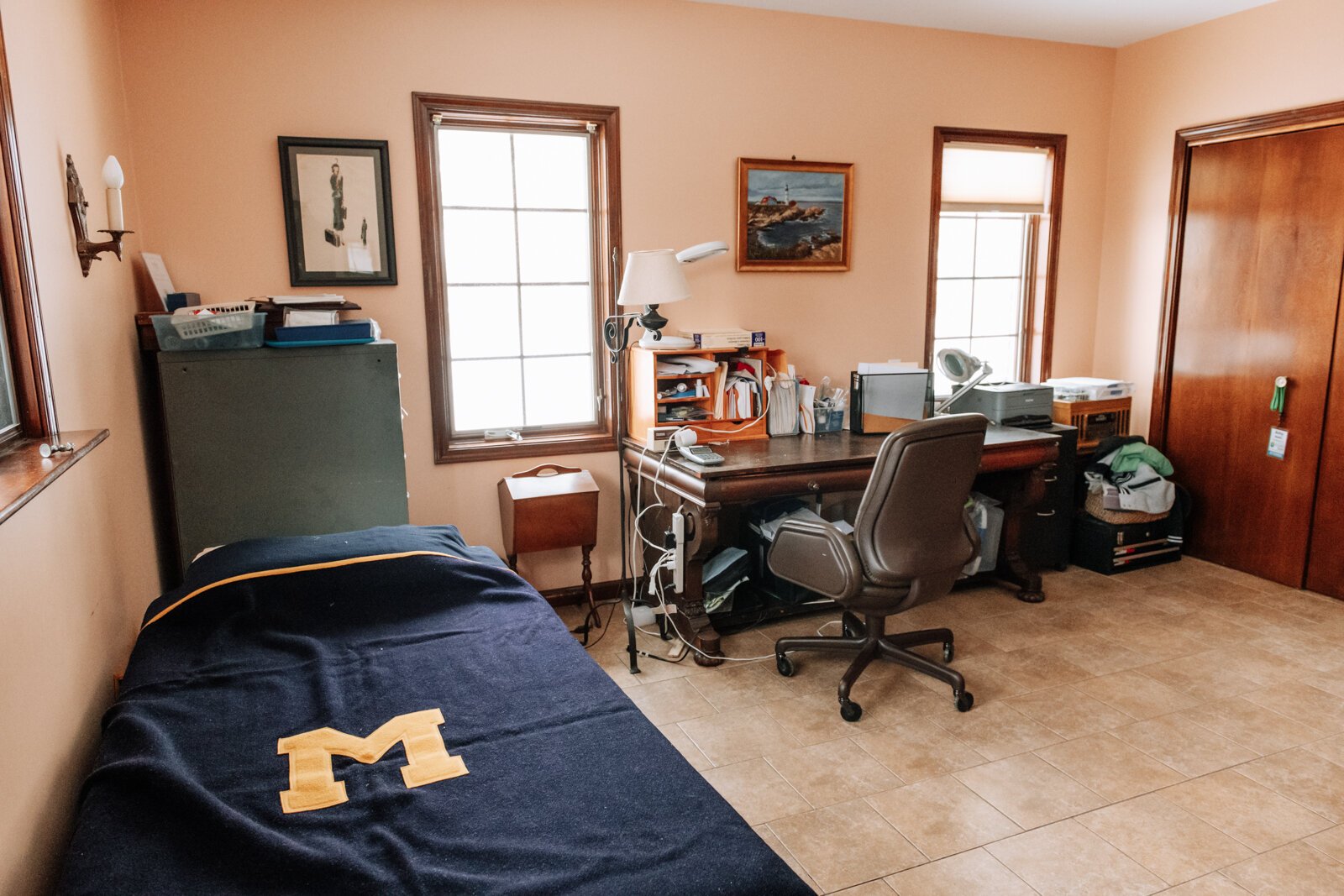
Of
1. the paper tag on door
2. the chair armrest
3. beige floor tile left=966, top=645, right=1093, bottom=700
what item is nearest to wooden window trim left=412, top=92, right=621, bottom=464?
the chair armrest

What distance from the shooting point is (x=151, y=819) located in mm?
1383

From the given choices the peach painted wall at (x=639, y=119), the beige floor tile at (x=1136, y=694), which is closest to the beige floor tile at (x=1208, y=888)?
Result: the beige floor tile at (x=1136, y=694)

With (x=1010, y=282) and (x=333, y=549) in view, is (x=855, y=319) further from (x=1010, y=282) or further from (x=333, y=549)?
(x=333, y=549)

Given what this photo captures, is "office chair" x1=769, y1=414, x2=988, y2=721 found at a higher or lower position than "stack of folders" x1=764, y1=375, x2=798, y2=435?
lower

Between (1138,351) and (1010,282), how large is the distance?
2.58 ft

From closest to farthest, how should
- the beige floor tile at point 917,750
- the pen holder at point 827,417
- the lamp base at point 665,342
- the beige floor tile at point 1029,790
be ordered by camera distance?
the beige floor tile at point 1029,790, the beige floor tile at point 917,750, the lamp base at point 665,342, the pen holder at point 827,417

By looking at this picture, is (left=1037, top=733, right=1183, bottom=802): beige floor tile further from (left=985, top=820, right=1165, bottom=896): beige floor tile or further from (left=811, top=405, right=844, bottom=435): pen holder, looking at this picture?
(left=811, top=405, right=844, bottom=435): pen holder

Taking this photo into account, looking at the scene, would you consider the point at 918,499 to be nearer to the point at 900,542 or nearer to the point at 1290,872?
the point at 900,542

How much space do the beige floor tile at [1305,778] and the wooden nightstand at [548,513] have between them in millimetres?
2401

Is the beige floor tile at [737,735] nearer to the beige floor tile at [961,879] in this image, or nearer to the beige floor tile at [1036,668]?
the beige floor tile at [961,879]

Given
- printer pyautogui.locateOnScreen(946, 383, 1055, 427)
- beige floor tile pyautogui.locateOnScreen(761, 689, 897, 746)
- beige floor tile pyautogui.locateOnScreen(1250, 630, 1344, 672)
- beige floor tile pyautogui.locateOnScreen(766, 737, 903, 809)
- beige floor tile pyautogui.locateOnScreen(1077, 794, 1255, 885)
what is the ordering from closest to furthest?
beige floor tile pyautogui.locateOnScreen(1077, 794, 1255, 885), beige floor tile pyautogui.locateOnScreen(766, 737, 903, 809), beige floor tile pyautogui.locateOnScreen(761, 689, 897, 746), beige floor tile pyautogui.locateOnScreen(1250, 630, 1344, 672), printer pyautogui.locateOnScreen(946, 383, 1055, 427)

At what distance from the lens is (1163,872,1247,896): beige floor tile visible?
2.01m

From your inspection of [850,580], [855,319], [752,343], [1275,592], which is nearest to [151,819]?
[850,580]

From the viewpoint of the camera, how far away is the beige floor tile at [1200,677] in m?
3.02
